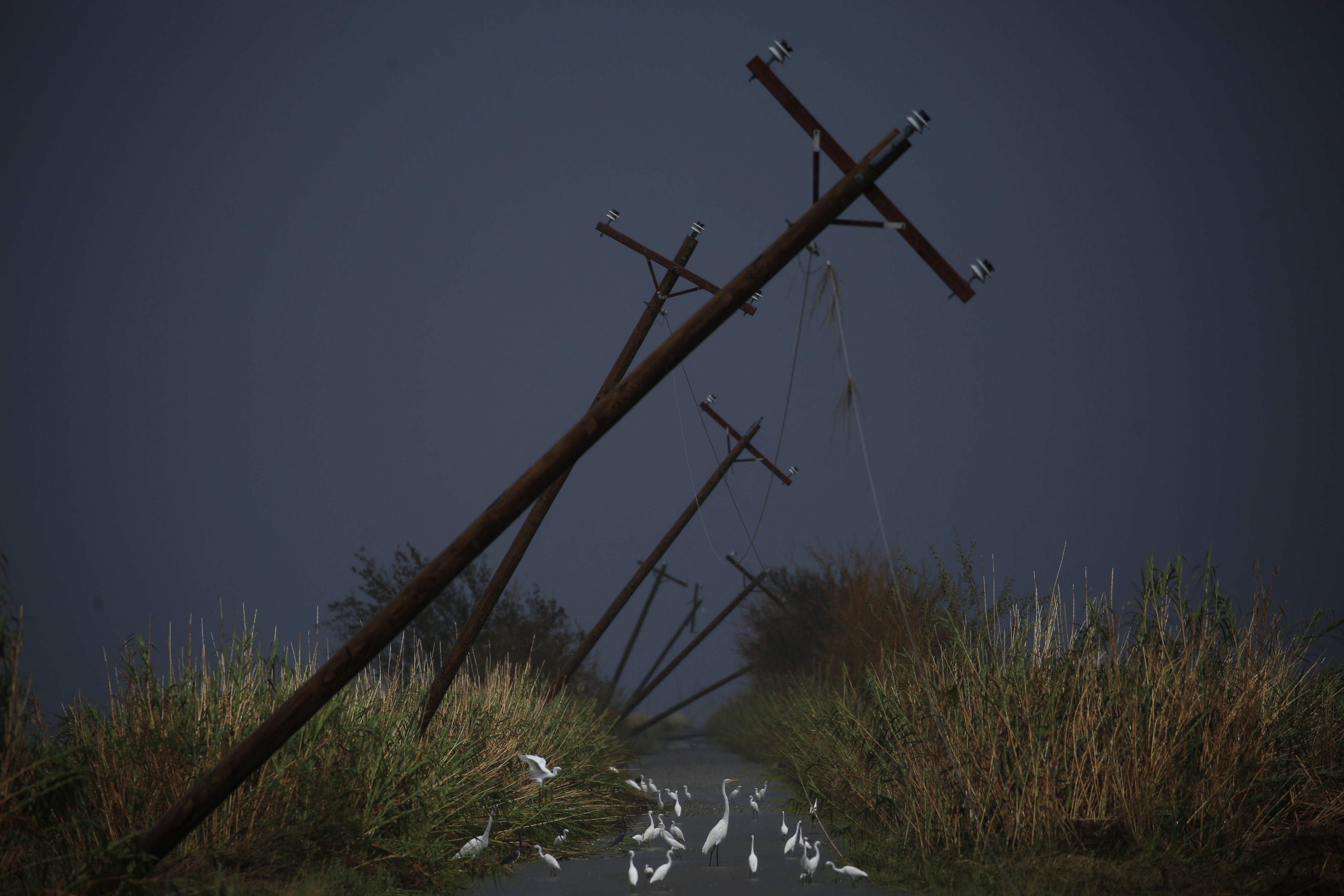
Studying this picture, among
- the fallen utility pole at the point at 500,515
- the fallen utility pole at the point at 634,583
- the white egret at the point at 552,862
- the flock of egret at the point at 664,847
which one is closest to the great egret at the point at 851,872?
the flock of egret at the point at 664,847

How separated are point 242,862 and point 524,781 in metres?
4.22

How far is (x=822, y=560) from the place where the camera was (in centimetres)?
2969

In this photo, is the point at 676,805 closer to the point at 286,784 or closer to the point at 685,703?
the point at 286,784

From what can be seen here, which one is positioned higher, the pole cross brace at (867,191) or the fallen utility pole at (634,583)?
the pole cross brace at (867,191)

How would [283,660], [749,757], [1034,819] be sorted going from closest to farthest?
1. [1034,819]
2. [283,660]
3. [749,757]

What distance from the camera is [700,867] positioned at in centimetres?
916

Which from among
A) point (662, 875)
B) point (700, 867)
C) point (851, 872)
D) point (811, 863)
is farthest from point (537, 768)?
point (851, 872)

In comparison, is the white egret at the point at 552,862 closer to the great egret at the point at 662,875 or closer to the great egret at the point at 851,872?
the great egret at the point at 662,875

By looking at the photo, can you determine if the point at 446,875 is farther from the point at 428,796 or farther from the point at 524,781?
the point at 524,781

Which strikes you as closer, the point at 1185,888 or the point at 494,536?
the point at 494,536

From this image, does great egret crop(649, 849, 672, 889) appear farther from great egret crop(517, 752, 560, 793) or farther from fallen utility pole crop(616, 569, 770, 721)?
fallen utility pole crop(616, 569, 770, 721)

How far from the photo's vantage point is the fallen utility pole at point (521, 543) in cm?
962

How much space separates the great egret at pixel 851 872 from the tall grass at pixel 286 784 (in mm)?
3102

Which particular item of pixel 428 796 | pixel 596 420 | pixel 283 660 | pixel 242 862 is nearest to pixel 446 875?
pixel 428 796
